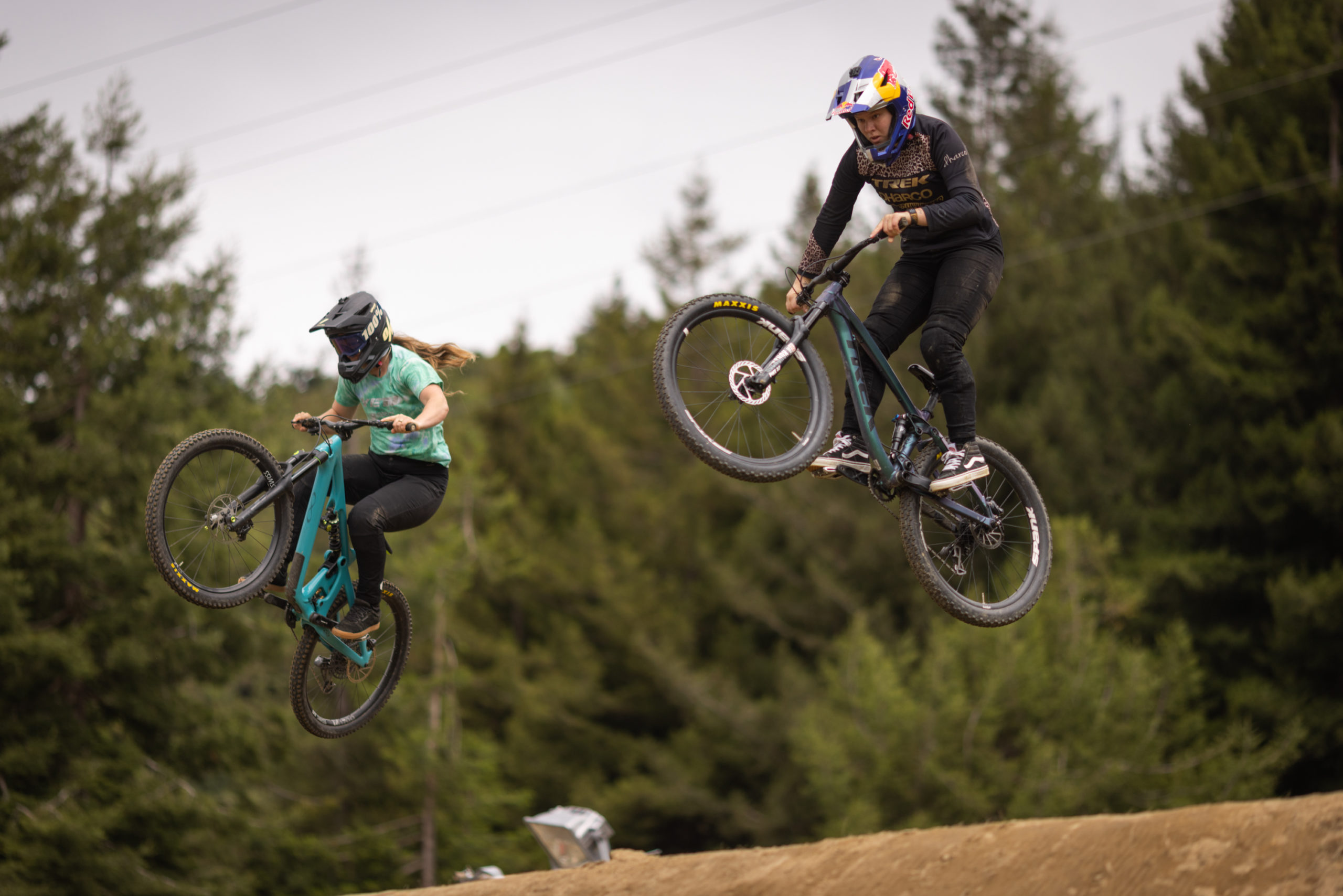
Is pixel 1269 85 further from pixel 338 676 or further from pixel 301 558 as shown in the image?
pixel 301 558

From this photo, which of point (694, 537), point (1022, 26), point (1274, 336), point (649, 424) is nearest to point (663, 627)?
point (694, 537)

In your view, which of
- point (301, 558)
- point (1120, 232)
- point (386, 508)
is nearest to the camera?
point (301, 558)

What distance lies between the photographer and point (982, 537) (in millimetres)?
7816

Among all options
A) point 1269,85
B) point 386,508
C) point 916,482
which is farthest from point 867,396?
point 1269,85

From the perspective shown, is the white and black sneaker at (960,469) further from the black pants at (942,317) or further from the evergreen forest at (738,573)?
the evergreen forest at (738,573)

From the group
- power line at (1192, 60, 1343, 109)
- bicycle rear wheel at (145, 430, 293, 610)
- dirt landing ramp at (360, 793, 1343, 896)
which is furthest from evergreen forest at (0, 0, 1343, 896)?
bicycle rear wheel at (145, 430, 293, 610)

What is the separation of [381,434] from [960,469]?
12.9 feet

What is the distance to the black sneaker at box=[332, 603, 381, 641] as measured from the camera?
7.64m

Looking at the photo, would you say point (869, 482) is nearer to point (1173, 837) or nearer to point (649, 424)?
point (1173, 837)

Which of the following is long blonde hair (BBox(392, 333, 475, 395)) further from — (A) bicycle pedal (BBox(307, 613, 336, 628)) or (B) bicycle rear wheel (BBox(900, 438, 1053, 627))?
(B) bicycle rear wheel (BBox(900, 438, 1053, 627))

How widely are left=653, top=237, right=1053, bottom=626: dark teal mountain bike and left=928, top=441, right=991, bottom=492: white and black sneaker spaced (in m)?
0.08

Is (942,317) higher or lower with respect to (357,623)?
higher

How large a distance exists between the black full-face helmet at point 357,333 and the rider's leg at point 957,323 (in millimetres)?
3532

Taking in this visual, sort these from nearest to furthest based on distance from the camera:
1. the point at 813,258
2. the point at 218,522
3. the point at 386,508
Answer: the point at 218,522
the point at 386,508
the point at 813,258
